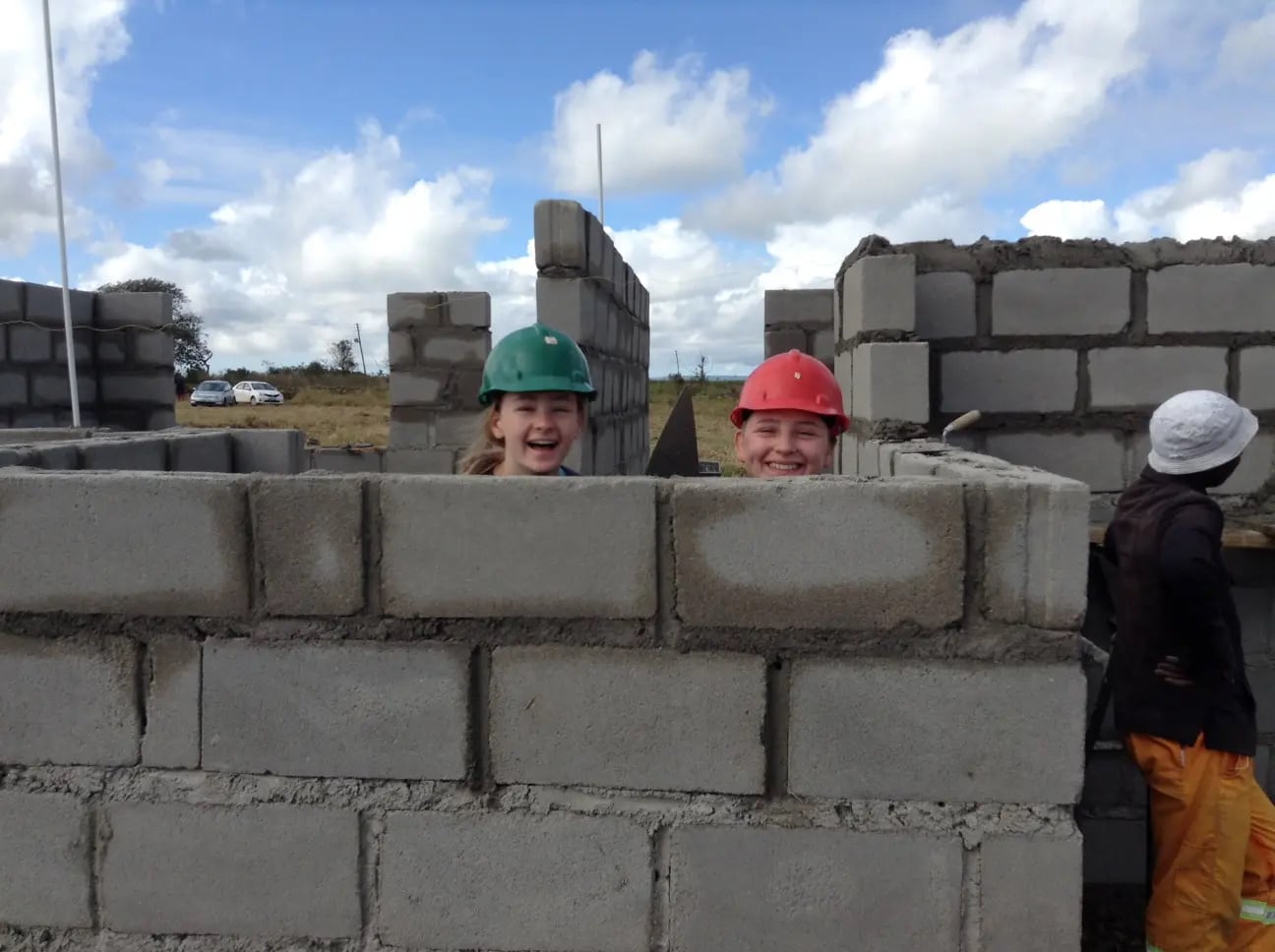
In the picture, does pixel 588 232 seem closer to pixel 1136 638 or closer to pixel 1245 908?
pixel 1136 638

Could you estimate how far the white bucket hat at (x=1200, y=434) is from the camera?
2621 millimetres

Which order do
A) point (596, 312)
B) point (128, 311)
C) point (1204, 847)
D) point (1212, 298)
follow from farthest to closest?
point (128, 311) < point (596, 312) < point (1212, 298) < point (1204, 847)

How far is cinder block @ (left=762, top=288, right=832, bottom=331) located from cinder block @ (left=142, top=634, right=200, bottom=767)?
21.3 ft

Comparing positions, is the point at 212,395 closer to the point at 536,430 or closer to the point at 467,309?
the point at 467,309

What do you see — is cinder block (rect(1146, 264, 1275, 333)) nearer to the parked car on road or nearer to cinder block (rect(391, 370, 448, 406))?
cinder block (rect(391, 370, 448, 406))

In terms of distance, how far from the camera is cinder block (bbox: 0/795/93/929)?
192 cm

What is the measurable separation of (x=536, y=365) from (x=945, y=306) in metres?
2.13

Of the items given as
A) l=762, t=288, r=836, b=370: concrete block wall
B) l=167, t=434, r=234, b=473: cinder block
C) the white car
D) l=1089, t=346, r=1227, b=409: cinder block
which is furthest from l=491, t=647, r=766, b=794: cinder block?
the white car

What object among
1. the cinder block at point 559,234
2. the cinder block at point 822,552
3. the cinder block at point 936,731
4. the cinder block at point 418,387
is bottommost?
the cinder block at point 936,731

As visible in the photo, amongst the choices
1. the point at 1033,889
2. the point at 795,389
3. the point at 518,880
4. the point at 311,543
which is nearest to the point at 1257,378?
the point at 795,389

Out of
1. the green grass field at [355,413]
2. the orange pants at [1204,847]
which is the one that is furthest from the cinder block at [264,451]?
the green grass field at [355,413]

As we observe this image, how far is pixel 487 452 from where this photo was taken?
2.86m

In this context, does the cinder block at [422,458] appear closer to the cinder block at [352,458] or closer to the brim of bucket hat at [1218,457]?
the cinder block at [352,458]

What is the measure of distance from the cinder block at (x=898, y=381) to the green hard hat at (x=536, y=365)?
1.48m
